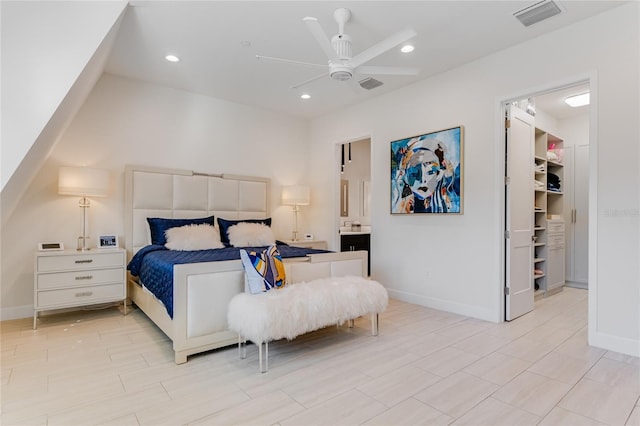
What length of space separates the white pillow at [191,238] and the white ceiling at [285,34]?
6.23 feet

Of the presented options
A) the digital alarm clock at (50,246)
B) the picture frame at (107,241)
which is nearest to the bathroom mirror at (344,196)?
the picture frame at (107,241)

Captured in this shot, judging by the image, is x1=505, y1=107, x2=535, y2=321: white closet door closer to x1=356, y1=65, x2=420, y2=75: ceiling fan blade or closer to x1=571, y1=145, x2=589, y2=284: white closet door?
x1=356, y1=65, x2=420, y2=75: ceiling fan blade

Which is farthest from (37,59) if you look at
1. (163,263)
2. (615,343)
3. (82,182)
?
(615,343)

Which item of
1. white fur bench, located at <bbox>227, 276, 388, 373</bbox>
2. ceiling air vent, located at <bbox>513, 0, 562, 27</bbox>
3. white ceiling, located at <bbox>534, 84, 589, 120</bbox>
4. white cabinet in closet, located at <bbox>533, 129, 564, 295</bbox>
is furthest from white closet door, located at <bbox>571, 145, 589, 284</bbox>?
white fur bench, located at <bbox>227, 276, 388, 373</bbox>

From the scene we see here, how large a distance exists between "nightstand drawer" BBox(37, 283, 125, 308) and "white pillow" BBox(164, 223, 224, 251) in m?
0.70

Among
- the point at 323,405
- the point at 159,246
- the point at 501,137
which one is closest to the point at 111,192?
the point at 159,246

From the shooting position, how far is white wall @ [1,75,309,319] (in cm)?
364

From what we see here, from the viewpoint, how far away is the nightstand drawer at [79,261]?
3297 mm

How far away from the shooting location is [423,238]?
13.9ft

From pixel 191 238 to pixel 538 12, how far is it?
406 centimetres

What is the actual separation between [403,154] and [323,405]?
327cm

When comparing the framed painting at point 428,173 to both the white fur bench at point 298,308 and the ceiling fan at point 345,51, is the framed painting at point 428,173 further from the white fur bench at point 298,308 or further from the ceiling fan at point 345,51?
the white fur bench at point 298,308

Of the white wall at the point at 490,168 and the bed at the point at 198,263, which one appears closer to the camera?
the bed at the point at 198,263

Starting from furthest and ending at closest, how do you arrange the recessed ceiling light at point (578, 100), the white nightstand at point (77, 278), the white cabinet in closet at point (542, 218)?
1. the white cabinet in closet at point (542, 218)
2. the recessed ceiling light at point (578, 100)
3. the white nightstand at point (77, 278)
